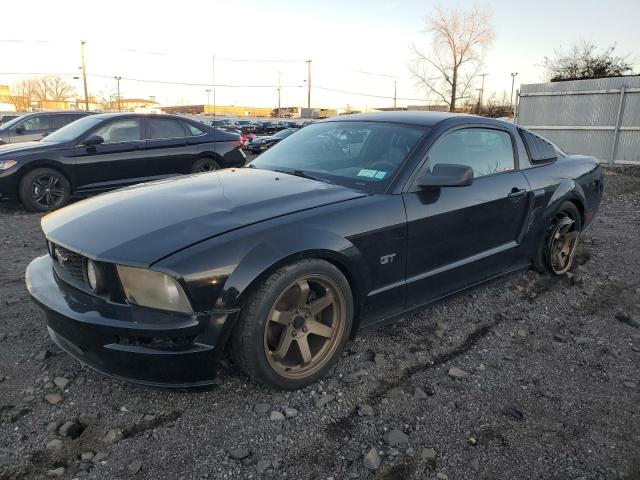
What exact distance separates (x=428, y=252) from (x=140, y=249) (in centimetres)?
170

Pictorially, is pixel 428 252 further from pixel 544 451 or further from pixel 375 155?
pixel 544 451

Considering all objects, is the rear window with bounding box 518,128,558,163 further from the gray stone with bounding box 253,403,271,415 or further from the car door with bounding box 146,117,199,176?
the car door with bounding box 146,117,199,176

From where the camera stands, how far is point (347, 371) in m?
2.78

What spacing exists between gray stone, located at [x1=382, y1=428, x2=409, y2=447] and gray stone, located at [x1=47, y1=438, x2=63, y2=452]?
57.8 inches

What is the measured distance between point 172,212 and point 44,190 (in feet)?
18.1

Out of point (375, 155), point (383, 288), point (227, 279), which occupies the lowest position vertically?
point (383, 288)

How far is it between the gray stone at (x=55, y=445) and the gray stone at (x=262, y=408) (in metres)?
0.88

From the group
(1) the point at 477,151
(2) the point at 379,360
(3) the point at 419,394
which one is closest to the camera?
(3) the point at 419,394

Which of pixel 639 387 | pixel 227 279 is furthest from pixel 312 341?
pixel 639 387

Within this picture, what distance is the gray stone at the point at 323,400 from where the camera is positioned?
8.10ft

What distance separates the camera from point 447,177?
9.26 feet

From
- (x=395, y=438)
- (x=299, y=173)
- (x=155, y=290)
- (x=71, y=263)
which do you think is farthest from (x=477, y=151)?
(x=71, y=263)

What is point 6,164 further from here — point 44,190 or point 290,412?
point 290,412

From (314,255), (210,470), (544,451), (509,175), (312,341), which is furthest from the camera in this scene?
(509,175)
